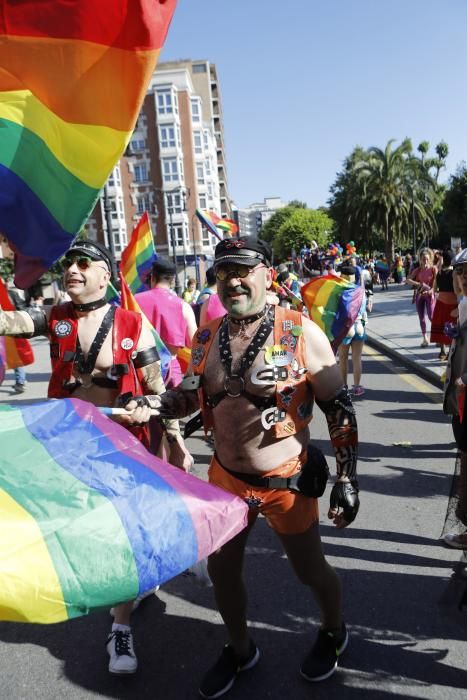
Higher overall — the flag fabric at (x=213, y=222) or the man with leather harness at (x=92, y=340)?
the flag fabric at (x=213, y=222)

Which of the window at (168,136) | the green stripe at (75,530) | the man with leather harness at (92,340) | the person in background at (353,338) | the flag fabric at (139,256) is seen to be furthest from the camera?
the window at (168,136)

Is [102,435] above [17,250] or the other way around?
the other way around

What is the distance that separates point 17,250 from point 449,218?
147 ft

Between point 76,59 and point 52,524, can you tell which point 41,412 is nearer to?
point 52,524

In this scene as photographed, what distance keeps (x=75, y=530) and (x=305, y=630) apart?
1792 mm

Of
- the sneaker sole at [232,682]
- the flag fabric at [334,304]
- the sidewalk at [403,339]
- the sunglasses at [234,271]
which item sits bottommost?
the sneaker sole at [232,682]

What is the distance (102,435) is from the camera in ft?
7.42

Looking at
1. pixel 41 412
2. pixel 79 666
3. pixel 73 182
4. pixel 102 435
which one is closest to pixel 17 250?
pixel 73 182

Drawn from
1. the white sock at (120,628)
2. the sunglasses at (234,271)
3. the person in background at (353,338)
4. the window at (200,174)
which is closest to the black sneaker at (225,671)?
the white sock at (120,628)

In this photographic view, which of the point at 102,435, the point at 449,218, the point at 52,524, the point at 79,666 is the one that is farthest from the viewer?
the point at 449,218

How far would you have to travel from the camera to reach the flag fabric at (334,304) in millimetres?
7496

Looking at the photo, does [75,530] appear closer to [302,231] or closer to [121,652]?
[121,652]

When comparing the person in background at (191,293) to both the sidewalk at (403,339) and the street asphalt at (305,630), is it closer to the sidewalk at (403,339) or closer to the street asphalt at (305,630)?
the sidewalk at (403,339)

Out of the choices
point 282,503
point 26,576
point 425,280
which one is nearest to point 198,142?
point 425,280
